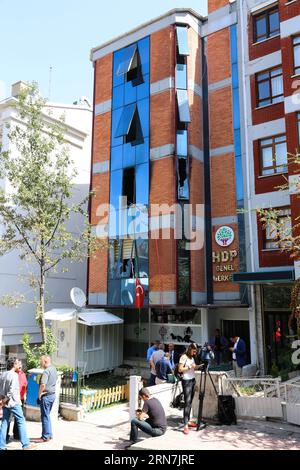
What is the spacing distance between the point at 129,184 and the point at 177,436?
1385 centimetres

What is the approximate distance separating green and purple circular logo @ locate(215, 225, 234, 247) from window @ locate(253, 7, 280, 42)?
29.0 ft

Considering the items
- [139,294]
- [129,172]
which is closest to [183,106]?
[129,172]

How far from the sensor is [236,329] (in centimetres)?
1970

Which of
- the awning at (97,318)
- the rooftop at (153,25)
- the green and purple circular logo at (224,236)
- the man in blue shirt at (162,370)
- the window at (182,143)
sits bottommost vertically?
the man in blue shirt at (162,370)

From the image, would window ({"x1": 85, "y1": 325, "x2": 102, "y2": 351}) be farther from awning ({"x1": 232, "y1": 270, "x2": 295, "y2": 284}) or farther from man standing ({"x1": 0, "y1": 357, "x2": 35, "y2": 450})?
man standing ({"x1": 0, "y1": 357, "x2": 35, "y2": 450})

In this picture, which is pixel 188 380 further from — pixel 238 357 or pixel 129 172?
pixel 129 172

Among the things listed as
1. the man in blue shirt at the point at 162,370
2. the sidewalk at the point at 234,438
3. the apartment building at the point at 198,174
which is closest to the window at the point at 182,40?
the apartment building at the point at 198,174

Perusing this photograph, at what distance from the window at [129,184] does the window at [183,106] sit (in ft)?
11.4

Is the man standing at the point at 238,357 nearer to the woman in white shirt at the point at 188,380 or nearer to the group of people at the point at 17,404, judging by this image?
the woman in white shirt at the point at 188,380

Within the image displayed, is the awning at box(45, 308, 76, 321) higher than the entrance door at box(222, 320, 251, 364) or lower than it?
higher

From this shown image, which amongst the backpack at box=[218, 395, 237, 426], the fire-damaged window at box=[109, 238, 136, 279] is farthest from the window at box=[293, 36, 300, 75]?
the backpack at box=[218, 395, 237, 426]

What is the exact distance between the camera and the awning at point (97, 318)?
18.9 meters

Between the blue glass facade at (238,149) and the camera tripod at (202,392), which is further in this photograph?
the blue glass facade at (238,149)

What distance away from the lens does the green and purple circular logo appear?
19156mm
